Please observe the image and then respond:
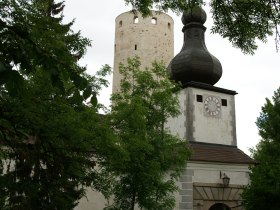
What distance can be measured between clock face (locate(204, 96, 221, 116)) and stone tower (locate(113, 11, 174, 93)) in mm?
14553

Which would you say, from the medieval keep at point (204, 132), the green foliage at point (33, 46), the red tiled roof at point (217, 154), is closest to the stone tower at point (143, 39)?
the medieval keep at point (204, 132)

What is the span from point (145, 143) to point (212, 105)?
9427 mm

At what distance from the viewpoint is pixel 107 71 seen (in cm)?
1094

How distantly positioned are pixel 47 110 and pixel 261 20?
427cm

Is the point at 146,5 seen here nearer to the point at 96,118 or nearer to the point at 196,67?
the point at 96,118

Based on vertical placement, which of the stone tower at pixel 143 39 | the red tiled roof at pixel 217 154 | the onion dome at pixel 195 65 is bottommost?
the red tiled roof at pixel 217 154

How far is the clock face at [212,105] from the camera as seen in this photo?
66.7 feet

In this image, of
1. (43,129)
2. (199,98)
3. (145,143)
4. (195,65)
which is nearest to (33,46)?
(43,129)

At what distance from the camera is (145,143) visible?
38.5 feet

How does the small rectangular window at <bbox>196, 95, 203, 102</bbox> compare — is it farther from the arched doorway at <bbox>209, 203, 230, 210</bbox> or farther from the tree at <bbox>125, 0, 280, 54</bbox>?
the tree at <bbox>125, 0, 280, 54</bbox>

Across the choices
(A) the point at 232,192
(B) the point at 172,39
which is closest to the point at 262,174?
(A) the point at 232,192

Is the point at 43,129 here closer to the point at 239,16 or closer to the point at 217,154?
the point at 239,16

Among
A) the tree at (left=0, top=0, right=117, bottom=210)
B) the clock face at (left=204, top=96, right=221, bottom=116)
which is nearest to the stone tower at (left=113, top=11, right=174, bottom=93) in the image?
the clock face at (left=204, top=96, right=221, bottom=116)

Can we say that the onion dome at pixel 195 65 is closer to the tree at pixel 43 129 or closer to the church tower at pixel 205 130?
the church tower at pixel 205 130
